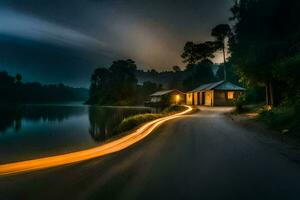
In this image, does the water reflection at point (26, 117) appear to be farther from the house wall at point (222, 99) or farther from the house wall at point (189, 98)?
the house wall at point (222, 99)

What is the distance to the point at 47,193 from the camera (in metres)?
5.01

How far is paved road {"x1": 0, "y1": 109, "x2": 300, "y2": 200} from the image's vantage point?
15.8 ft

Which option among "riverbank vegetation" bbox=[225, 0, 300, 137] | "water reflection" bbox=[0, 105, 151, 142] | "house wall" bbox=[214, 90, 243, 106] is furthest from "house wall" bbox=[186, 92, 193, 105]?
"riverbank vegetation" bbox=[225, 0, 300, 137]

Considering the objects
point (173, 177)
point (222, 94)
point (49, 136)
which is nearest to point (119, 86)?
point (222, 94)

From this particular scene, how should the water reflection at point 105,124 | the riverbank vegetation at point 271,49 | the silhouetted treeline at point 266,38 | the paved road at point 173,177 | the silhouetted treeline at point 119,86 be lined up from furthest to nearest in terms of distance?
the silhouetted treeline at point 119,86, the water reflection at point 105,124, the silhouetted treeline at point 266,38, the riverbank vegetation at point 271,49, the paved road at point 173,177

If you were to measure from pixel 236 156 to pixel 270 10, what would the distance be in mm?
14378

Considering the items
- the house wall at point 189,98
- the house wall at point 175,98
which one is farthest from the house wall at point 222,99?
the house wall at point 175,98

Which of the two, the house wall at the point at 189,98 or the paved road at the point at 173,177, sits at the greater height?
the house wall at the point at 189,98

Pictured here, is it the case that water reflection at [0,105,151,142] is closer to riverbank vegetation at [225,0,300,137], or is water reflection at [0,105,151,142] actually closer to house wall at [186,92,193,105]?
house wall at [186,92,193,105]

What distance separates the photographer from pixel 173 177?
5.75 metres

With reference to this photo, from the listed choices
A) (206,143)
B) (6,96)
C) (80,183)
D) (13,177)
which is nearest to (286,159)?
(206,143)

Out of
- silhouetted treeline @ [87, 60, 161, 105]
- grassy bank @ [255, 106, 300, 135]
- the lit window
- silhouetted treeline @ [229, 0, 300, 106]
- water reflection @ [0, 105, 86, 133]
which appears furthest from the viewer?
silhouetted treeline @ [87, 60, 161, 105]

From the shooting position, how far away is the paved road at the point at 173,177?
4824mm

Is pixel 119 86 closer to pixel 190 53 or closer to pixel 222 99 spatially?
pixel 190 53
